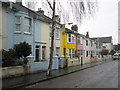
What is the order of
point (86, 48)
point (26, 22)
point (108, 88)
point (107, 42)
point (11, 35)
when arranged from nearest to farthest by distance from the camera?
1. point (108, 88)
2. point (11, 35)
3. point (26, 22)
4. point (86, 48)
5. point (107, 42)

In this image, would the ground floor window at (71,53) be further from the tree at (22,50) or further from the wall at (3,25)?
the tree at (22,50)

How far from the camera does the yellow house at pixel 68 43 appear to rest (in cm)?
3221

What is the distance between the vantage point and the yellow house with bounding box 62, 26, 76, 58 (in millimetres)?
32206

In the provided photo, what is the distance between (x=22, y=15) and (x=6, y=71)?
733cm

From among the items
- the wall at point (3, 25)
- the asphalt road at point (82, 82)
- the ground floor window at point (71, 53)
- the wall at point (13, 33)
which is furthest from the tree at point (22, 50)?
the ground floor window at point (71, 53)

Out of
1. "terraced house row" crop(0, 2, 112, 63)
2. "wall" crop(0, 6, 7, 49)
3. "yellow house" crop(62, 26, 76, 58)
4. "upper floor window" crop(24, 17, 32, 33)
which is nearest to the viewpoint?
"wall" crop(0, 6, 7, 49)

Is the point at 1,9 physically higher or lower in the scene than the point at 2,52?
higher

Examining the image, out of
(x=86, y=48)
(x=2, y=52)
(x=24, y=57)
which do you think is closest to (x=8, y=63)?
(x=2, y=52)

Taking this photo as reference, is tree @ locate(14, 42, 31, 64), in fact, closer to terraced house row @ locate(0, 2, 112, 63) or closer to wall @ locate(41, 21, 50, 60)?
terraced house row @ locate(0, 2, 112, 63)

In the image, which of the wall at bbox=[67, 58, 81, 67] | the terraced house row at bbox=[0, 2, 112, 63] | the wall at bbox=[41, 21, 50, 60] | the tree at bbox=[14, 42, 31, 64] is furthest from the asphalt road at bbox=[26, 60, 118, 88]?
the wall at bbox=[67, 58, 81, 67]

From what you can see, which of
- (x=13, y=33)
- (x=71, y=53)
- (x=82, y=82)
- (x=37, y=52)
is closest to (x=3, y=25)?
(x=13, y=33)

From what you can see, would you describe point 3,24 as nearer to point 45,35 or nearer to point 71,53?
point 45,35

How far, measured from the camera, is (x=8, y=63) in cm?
1496

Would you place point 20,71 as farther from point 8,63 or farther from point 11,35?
point 11,35
